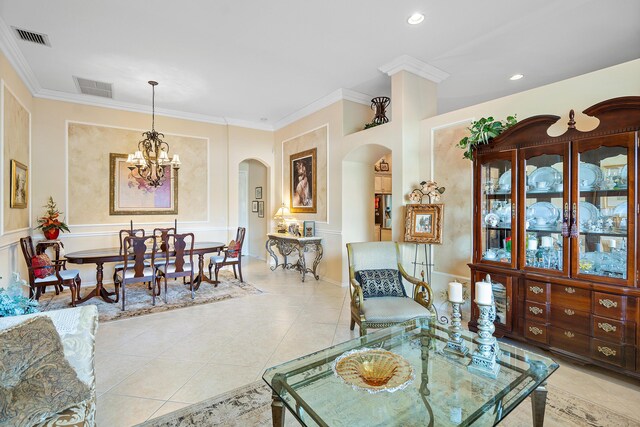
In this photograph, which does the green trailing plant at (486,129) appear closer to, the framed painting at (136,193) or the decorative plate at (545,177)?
the decorative plate at (545,177)

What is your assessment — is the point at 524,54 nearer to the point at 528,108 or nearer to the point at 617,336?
the point at 528,108

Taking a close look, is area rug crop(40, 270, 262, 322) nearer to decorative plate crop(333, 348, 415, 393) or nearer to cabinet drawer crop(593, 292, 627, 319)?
decorative plate crop(333, 348, 415, 393)

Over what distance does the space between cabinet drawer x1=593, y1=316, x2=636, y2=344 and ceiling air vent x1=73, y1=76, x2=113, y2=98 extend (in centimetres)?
667

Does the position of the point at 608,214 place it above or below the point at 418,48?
below

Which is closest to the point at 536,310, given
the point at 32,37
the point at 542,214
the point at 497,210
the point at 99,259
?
the point at 542,214

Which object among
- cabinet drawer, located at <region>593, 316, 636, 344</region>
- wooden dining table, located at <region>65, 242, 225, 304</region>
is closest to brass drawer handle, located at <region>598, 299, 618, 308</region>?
cabinet drawer, located at <region>593, 316, 636, 344</region>

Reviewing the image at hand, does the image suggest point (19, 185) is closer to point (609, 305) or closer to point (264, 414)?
point (264, 414)

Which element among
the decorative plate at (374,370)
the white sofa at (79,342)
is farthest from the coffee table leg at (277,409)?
the white sofa at (79,342)

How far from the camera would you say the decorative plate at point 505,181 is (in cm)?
298

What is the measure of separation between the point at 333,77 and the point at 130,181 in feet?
13.9

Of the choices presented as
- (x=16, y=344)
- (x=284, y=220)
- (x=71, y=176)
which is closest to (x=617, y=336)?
(x=16, y=344)

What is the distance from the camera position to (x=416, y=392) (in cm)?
155

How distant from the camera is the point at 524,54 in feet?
12.8

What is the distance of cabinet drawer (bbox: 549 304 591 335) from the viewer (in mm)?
2449
